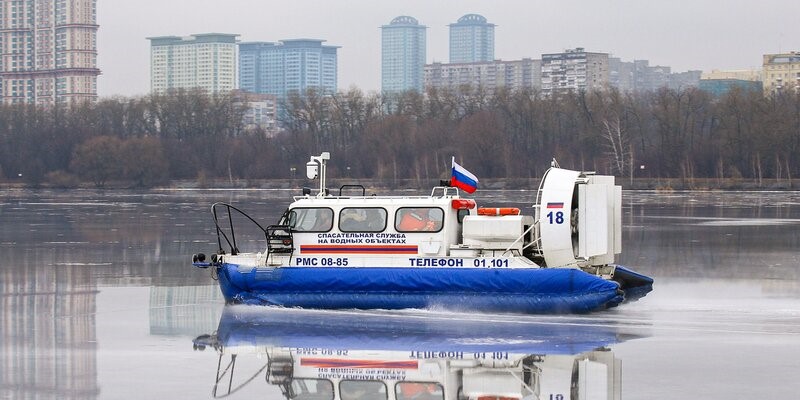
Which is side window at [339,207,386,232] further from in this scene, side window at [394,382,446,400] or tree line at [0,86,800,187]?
tree line at [0,86,800,187]

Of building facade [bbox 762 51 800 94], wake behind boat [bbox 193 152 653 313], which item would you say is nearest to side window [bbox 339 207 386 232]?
wake behind boat [bbox 193 152 653 313]

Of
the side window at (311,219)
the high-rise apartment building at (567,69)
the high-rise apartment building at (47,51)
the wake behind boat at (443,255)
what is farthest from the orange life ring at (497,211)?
the high-rise apartment building at (567,69)

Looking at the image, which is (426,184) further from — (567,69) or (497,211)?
(567,69)

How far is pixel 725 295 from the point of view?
16438 millimetres

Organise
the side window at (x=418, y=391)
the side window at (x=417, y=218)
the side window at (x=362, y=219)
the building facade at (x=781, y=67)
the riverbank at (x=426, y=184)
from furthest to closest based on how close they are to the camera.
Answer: the building facade at (x=781, y=67) → the riverbank at (x=426, y=184) → the side window at (x=362, y=219) → the side window at (x=417, y=218) → the side window at (x=418, y=391)

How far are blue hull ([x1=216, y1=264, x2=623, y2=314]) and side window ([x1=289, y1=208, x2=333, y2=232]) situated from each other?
2.10ft

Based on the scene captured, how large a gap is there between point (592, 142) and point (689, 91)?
1038 centimetres

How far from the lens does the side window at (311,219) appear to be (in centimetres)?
1577

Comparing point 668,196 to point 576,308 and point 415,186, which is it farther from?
point 576,308

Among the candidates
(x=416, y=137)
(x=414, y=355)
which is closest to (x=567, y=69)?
(x=416, y=137)

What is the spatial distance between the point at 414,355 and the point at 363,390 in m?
1.61

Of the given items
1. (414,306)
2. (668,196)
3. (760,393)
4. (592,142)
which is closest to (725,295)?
(414,306)

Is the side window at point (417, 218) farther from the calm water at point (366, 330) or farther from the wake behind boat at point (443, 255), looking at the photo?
the calm water at point (366, 330)

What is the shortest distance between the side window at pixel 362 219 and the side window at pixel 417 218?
20 cm
